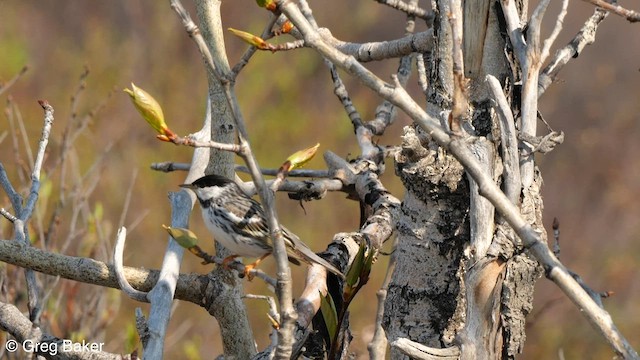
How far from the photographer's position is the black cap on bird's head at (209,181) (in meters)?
2.90

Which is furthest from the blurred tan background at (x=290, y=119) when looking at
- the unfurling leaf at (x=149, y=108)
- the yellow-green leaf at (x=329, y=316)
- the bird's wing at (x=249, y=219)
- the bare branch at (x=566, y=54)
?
the unfurling leaf at (x=149, y=108)

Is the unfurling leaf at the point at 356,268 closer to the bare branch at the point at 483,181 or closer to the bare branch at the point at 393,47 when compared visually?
the bare branch at the point at 483,181

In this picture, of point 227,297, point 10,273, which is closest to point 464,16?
point 227,297

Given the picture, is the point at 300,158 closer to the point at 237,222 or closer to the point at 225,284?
the point at 225,284

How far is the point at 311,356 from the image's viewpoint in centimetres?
278

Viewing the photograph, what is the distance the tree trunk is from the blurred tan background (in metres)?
5.43

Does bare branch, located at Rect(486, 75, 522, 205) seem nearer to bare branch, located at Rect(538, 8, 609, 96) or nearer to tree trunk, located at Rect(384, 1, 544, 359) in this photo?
tree trunk, located at Rect(384, 1, 544, 359)

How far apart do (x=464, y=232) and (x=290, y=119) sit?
7526mm

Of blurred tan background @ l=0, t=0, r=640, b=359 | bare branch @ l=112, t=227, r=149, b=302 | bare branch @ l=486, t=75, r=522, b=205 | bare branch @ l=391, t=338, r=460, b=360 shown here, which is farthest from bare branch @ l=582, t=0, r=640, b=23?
blurred tan background @ l=0, t=0, r=640, b=359

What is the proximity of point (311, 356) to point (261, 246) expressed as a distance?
2.17ft

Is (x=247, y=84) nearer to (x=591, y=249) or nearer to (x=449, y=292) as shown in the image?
(x=591, y=249)

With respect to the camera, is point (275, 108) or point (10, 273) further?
point (275, 108)

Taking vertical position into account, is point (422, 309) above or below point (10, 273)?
below

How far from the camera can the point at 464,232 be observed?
254cm
